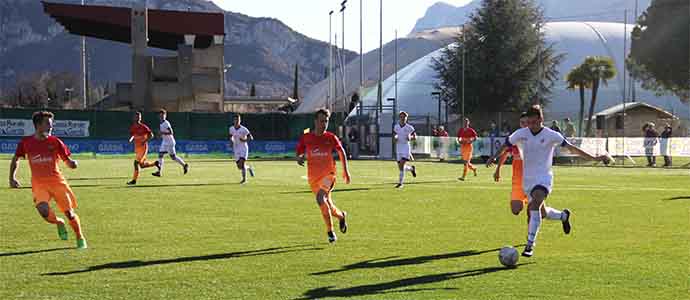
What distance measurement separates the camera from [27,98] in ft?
378

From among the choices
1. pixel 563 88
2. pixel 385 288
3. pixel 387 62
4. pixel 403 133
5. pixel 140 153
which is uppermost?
pixel 387 62

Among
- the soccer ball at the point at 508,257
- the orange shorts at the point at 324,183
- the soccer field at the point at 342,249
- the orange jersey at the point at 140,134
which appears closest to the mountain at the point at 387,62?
the orange jersey at the point at 140,134

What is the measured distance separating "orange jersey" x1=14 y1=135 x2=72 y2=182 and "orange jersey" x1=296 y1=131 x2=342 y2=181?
3393mm

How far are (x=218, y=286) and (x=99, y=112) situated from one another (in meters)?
42.8

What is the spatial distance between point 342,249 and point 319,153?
184cm

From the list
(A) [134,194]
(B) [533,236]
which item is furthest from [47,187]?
(A) [134,194]

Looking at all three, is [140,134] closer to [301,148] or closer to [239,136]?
[239,136]

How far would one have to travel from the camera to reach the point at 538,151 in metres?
11.4

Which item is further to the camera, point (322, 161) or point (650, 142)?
point (650, 142)

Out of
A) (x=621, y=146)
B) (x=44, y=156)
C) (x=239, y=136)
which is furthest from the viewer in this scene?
(x=621, y=146)

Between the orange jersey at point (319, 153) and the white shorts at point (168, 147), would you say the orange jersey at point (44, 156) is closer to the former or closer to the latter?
the orange jersey at point (319, 153)

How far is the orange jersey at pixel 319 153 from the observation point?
1311 centimetres

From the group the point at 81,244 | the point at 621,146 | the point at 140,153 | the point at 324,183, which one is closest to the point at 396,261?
the point at 324,183

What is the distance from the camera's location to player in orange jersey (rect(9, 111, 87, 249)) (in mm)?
11867
